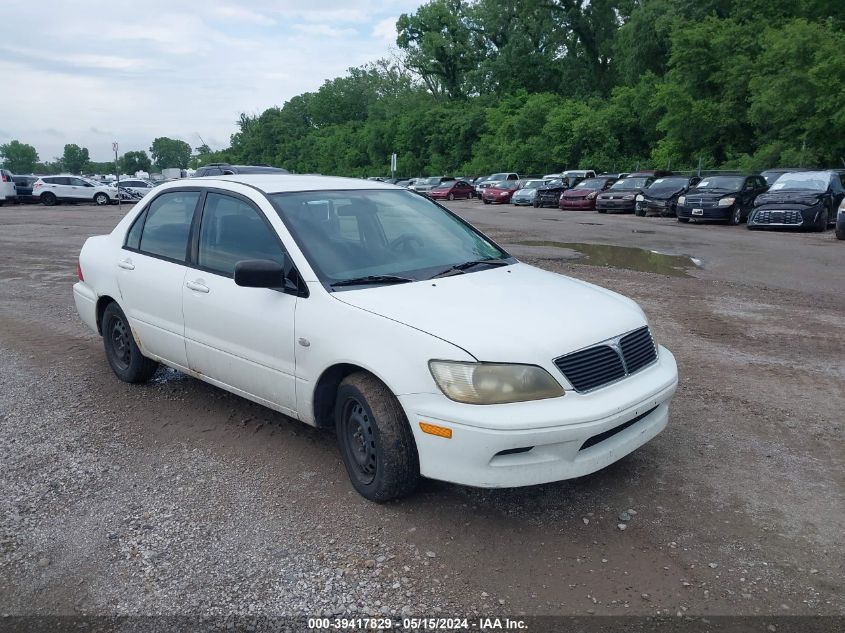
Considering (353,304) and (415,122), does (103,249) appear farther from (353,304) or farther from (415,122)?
(415,122)

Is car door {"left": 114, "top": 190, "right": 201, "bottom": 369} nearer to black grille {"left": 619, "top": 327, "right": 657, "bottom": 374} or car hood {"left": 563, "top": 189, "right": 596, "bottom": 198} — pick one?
black grille {"left": 619, "top": 327, "right": 657, "bottom": 374}

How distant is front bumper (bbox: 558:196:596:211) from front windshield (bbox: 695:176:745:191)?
24.0 ft

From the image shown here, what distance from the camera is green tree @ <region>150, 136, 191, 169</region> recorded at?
182m

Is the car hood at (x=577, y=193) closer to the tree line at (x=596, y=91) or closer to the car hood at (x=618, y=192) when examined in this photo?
the car hood at (x=618, y=192)

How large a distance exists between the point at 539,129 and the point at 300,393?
5133cm

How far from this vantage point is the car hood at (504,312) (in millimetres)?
3389

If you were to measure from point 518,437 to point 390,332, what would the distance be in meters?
0.80

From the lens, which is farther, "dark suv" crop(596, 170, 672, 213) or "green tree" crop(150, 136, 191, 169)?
"green tree" crop(150, 136, 191, 169)

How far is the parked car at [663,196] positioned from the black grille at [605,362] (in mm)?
22321

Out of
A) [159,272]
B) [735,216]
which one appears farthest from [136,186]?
[159,272]

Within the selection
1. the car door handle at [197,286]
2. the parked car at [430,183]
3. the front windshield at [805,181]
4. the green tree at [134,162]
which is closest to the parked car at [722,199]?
the front windshield at [805,181]

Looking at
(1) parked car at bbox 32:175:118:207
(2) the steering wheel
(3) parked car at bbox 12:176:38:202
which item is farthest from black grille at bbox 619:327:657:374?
(3) parked car at bbox 12:176:38:202

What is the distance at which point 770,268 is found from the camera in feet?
39.4

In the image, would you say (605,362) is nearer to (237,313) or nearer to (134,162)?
(237,313)
